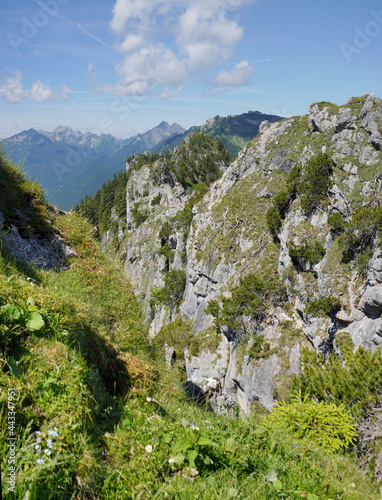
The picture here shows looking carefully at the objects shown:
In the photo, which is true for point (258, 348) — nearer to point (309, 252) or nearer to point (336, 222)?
point (309, 252)

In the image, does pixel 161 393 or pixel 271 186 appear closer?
pixel 161 393

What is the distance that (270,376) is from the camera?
2541 centimetres

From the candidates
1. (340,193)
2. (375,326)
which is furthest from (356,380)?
(340,193)

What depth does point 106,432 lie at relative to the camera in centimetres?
350

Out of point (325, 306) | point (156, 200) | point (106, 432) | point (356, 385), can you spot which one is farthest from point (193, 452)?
point (156, 200)

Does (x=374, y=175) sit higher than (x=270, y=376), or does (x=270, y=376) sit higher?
(x=374, y=175)

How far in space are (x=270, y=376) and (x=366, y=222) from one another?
1572 centimetres

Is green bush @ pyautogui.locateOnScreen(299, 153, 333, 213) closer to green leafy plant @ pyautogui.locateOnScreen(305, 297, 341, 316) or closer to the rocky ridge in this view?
the rocky ridge

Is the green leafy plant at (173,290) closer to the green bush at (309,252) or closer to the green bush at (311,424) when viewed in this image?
the green bush at (309,252)

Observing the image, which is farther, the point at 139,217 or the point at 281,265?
the point at 139,217

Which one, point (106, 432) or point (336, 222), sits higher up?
point (336, 222)

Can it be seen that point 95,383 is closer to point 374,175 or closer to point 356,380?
point 356,380

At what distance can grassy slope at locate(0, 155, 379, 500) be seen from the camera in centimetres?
268

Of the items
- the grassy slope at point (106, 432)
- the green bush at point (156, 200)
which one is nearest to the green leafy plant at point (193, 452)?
the grassy slope at point (106, 432)
